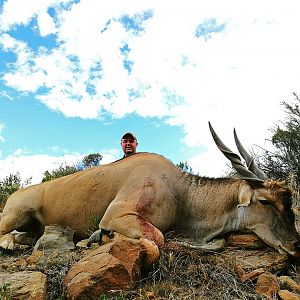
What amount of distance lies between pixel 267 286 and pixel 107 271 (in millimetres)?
1327

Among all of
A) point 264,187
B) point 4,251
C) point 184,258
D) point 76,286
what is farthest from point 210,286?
point 4,251

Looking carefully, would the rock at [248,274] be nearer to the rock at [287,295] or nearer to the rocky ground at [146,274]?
the rocky ground at [146,274]

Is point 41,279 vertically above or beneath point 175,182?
beneath

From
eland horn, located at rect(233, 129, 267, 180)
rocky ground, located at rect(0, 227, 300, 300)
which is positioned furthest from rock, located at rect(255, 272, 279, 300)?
eland horn, located at rect(233, 129, 267, 180)

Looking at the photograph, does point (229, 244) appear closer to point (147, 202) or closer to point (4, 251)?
point (147, 202)

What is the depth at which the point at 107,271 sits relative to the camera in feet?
11.3

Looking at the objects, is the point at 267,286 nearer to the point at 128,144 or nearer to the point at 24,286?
the point at 24,286

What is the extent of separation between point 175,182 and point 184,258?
4.29 ft

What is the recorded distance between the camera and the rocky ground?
134 inches

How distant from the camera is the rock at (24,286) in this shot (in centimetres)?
329

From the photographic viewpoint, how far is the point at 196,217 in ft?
17.8

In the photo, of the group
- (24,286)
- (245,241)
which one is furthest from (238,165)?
(24,286)

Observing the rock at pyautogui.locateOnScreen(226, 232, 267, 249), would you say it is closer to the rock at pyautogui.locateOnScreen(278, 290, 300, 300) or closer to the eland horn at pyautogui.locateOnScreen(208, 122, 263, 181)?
the eland horn at pyautogui.locateOnScreen(208, 122, 263, 181)

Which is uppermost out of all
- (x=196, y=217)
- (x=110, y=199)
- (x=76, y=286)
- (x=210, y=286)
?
(x=110, y=199)
